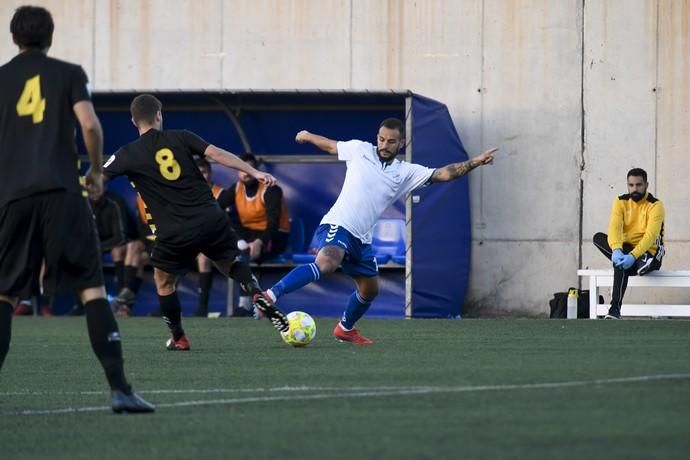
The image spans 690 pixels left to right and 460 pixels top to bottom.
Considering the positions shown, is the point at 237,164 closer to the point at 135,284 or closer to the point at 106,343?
the point at 106,343

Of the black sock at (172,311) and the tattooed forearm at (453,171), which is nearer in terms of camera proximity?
the black sock at (172,311)

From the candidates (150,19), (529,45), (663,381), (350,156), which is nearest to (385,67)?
(529,45)

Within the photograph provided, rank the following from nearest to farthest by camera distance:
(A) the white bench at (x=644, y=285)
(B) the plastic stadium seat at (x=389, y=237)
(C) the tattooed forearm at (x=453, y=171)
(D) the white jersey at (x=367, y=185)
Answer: (C) the tattooed forearm at (x=453, y=171)
(D) the white jersey at (x=367, y=185)
(A) the white bench at (x=644, y=285)
(B) the plastic stadium seat at (x=389, y=237)

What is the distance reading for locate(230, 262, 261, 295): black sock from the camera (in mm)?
10891

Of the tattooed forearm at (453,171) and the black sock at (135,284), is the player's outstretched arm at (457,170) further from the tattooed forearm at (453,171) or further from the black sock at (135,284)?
the black sock at (135,284)

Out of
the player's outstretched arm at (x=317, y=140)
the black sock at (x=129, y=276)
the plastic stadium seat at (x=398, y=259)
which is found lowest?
the black sock at (x=129, y=276)

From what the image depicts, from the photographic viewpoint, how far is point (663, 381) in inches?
290

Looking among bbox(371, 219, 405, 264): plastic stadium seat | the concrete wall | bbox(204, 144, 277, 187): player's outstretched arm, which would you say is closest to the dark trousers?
the concrete wall

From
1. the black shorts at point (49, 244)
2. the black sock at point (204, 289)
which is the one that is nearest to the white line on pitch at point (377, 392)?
the black shorts at point (49, 244)

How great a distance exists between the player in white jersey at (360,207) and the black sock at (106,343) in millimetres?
4417

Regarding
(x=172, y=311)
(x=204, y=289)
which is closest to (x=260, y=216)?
(x=204, y=289)

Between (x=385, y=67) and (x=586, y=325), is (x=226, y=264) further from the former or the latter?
(x=385, y=67)

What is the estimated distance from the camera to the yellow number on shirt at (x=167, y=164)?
36.1 feet

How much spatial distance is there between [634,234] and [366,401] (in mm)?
10706
